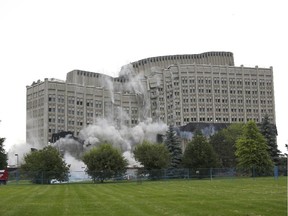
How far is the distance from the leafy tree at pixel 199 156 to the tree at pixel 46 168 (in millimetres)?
23505

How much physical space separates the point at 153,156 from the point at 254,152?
1825 centimetres

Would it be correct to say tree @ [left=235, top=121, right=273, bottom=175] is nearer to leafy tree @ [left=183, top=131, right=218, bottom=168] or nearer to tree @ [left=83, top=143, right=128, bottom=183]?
leafy tree @ [left=183, top=131, right=218, bottom=168]

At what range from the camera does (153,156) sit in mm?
88875

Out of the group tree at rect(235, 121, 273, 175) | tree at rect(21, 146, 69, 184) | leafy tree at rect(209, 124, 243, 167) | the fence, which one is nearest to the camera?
tree at rect(21, 146, 69, 184)

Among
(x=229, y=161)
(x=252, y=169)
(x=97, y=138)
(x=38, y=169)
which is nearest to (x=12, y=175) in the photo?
(x=38, y=169)

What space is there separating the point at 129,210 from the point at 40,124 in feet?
595

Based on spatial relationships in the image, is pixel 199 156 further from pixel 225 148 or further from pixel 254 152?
pixel 225 148


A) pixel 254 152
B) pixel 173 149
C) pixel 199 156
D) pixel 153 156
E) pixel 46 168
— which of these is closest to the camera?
pixel 46 168

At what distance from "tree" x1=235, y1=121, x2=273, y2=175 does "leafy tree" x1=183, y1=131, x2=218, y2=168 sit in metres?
5.98

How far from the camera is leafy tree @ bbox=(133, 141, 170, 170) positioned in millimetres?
88688

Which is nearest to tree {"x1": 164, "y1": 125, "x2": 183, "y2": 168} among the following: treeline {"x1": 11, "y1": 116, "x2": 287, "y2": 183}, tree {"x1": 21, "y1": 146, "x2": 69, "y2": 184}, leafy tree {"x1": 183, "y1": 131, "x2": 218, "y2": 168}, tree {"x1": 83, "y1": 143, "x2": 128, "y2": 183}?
treeline {"x1": 11, "y1": 116, "x2": 287, "y2": 183}

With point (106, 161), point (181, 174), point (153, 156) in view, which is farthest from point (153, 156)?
point (106, 161)

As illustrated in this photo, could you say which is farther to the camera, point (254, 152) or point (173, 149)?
point (173, 149)

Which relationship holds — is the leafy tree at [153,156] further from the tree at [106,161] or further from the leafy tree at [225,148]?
the leafy tree at [225,148]
